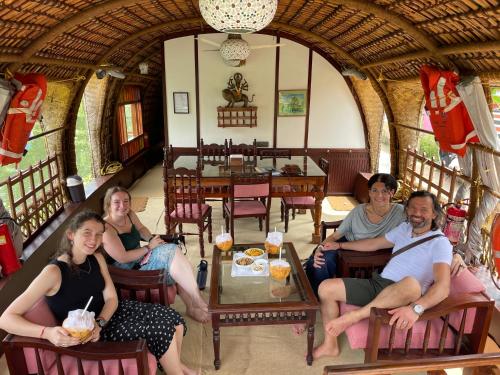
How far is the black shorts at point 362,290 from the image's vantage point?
2.38 m

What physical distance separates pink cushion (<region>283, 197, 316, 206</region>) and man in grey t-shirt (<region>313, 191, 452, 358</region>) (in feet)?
6.39

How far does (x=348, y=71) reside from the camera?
17.1ft

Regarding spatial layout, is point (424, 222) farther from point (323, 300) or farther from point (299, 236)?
point (299, 236)

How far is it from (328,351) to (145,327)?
1.24 metres

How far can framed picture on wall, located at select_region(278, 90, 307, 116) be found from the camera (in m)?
6.22

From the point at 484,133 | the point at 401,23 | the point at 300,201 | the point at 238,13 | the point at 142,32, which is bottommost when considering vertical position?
the point at 300,201

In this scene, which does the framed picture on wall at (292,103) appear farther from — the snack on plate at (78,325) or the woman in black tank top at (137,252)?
the snack on plate at (78,325)

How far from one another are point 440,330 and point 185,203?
9.42 ft

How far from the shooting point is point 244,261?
2.81 meters

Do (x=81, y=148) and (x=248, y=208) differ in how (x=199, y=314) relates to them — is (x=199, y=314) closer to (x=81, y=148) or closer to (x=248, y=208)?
(x=248, y=208)

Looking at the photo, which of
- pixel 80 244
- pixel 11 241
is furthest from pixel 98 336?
pixel 11 241

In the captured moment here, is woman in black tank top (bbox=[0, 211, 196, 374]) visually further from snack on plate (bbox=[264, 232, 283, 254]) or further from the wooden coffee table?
snack on plate (bbox=[264, 232, 283, 254])

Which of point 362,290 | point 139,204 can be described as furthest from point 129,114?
point 362,290

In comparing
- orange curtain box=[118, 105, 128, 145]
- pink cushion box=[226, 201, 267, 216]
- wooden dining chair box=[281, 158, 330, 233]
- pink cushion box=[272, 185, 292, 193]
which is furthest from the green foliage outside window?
wooden dining chair box=[281, 158, 330, 233]
